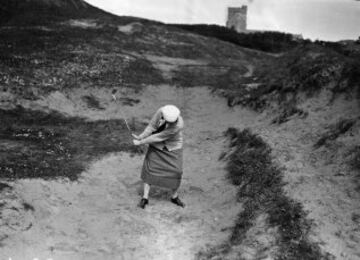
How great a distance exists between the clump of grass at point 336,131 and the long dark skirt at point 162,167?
455 cm

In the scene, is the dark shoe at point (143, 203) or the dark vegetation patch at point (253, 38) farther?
the dark vegetation patch at point (253, 38)

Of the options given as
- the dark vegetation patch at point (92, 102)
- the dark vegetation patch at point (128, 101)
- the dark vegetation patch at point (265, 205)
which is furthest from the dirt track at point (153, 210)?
the dark vegetation patch at point (128, 101)

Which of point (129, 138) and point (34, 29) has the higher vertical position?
point (34, 29)

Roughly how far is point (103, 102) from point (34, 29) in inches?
632

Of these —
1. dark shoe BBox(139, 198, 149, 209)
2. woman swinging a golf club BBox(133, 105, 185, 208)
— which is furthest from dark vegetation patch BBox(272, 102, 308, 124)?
dark shoe BBox(139, 198, 149, 209)

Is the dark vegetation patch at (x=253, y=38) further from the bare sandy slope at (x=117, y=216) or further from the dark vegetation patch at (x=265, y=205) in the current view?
the bare sandy slope at (x=117, y=216)

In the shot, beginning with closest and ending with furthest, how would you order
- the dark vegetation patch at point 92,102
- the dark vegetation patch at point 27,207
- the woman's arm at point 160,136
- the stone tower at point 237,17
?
the dark vegetation patch at point 27,207, the woman's arm at point 160,136, the dark vegetation patch at point 92,102, the stone tower at point 237,17

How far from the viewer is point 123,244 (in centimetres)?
992

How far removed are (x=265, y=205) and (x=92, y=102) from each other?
13.6m

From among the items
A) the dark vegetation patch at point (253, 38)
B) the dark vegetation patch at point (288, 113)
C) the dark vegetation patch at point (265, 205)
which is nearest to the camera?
the dark vegetation patch at point (265, 205)

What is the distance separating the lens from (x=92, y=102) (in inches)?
890

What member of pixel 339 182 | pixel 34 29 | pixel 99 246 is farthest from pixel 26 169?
pixel 34 29

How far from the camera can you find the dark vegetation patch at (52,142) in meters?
12.9

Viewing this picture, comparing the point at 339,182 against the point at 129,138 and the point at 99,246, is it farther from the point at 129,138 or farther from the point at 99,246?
the point at 129,138
